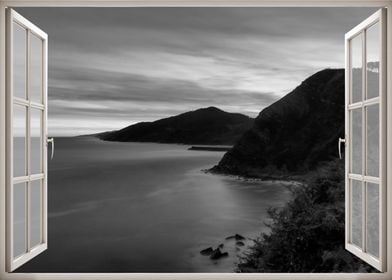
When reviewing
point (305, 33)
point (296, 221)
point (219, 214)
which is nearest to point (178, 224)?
point (219, 214)

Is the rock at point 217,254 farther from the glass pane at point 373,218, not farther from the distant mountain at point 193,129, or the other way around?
the glass pane at point 373,218

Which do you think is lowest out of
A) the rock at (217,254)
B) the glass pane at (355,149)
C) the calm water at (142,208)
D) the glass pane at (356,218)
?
the rock at (217,254)

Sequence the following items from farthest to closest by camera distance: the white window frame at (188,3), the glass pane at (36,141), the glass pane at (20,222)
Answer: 1. the glass pane at (36,141)
2. the glass pane at (20,222)
3. the white window frame at (188,3)

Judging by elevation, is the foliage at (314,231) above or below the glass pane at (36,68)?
below

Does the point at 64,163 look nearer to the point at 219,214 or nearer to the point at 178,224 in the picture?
the point at 178,224

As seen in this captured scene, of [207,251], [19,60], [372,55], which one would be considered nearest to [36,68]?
[19,60]

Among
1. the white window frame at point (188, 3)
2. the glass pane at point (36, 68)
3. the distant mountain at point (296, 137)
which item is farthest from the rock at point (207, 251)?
the glass pane at point (36, 68)
